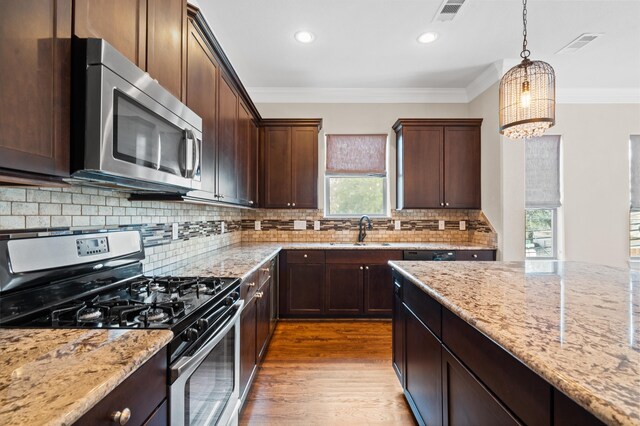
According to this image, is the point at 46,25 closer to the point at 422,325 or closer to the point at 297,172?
the point at 422,325

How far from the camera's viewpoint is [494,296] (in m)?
1.22

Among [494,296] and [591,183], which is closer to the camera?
[494,296]

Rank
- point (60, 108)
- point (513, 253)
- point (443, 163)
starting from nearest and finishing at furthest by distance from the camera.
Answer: point (60, 108)
point (513, 253)
point (443, 163)

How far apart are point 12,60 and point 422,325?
1829 mm

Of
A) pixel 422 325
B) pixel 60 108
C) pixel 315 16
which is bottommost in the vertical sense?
pixel 422 325

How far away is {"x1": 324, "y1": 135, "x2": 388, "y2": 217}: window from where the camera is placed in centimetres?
410

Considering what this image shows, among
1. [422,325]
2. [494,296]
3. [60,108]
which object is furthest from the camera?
[422,325]

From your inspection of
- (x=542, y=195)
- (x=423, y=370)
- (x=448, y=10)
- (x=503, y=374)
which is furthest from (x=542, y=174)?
(x=503, y=374)

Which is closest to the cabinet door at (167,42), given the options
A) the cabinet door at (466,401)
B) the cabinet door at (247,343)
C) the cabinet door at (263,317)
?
the cabinet door at (247,343)

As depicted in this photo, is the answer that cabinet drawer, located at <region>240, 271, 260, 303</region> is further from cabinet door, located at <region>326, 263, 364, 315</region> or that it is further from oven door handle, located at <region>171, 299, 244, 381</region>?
cabinet door, located at <region>326, 263, 364, 315</region>

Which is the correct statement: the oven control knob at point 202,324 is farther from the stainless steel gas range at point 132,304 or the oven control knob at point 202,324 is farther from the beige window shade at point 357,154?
the beige window shade at point 357,154

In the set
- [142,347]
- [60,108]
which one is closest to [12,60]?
[60,108]

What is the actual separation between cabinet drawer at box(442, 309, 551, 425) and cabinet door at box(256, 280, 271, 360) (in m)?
1.46

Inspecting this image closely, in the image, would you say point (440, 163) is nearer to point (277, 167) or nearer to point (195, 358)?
point (277, 167)
